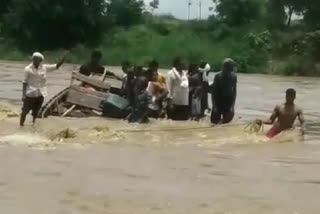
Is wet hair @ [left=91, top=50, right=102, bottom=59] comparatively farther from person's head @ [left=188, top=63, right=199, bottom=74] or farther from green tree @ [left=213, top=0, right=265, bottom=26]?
green tree @ [left=213, top=0, right=265, bottom=26]

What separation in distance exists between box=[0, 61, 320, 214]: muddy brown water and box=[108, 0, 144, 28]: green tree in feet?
139

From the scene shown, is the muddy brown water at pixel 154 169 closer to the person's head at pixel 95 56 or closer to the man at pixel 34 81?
the man at pixel 34 81

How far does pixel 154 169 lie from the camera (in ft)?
35.9

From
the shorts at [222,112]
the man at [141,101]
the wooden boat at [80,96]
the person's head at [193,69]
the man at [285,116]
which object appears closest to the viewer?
the man at [285,116]

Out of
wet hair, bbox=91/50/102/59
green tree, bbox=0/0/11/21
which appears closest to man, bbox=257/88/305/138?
wet hair, bbox=91/50/102/59

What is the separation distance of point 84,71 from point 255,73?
31260mm

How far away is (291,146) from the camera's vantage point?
12953 mm

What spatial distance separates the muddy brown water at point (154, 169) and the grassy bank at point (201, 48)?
31041mm

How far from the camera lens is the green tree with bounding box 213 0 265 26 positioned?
182ft

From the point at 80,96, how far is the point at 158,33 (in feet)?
140

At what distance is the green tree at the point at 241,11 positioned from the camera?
182ft

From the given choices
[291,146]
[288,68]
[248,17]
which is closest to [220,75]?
[291,146]

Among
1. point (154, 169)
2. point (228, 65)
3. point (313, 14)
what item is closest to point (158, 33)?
point (313, 14)

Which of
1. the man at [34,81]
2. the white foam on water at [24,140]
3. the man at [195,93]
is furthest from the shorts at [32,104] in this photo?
the man at [195,93]
